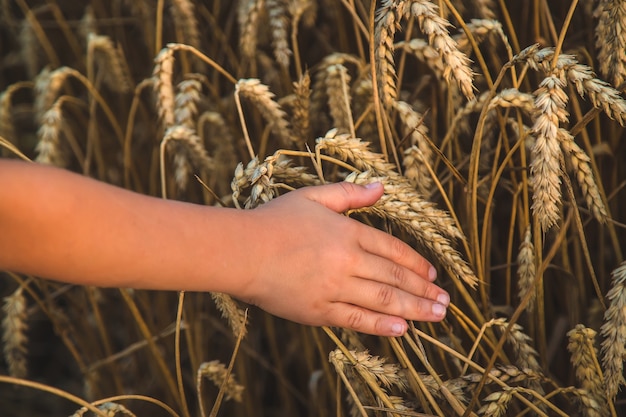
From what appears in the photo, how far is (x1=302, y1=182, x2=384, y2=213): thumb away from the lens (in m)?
0.79

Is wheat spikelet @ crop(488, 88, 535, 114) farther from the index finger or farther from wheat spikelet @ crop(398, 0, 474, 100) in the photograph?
the index finger

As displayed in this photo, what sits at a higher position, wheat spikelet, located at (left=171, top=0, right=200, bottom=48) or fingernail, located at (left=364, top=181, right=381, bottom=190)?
wheat spikelet, located at (left=171, top=0, right=200, bottom=48)

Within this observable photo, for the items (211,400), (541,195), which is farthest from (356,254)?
(211,400)

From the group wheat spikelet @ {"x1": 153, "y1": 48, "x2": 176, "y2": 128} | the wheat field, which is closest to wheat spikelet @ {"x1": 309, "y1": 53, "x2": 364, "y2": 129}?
the wheat field

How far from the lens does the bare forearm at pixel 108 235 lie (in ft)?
2.04

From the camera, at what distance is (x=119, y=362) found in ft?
5.00

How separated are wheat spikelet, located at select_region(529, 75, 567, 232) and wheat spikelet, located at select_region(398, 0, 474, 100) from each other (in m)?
0.08

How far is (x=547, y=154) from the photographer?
668 mm

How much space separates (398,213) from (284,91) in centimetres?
51

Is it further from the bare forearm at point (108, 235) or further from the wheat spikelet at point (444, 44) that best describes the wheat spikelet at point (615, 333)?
the bare forearm at point (108, 235)

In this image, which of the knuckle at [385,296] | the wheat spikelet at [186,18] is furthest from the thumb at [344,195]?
the wheat spikelet at [186,18]

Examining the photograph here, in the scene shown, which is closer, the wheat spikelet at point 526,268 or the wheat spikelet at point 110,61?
the wheat spikelet at point 526,268

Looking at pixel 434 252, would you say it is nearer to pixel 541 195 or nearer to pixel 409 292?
pixel 409 292

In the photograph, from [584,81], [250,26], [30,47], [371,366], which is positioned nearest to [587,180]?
[584,81]
